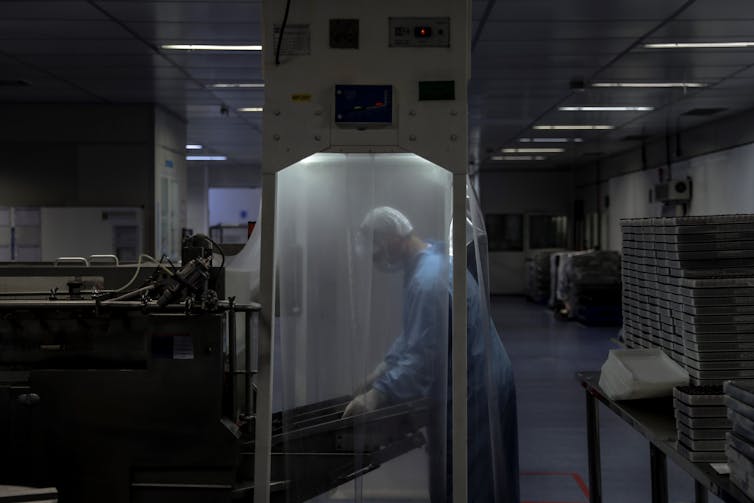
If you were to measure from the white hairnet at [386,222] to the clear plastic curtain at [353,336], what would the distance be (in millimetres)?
18

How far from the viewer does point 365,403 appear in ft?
7.56

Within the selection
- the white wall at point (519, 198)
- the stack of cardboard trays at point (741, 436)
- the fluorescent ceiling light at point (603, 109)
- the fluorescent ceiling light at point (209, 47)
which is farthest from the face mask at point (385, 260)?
the white wall at point (519, 198)

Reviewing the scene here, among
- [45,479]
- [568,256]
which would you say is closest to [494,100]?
[568,256]

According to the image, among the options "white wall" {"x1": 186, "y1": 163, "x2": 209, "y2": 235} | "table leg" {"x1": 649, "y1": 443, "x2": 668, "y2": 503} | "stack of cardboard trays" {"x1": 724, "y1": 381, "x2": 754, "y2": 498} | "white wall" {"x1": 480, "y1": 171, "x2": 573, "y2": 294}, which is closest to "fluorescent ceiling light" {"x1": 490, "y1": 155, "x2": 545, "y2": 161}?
"white wall" {"x1": 480, "y1": 171, "x2": 573, "y2": 294}

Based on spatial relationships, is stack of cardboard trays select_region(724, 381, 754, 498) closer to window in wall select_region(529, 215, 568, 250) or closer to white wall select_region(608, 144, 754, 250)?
white wall select_region(608, 144, 754, 250)

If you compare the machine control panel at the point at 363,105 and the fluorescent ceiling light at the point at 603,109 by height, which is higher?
the fluorescent ceiling light at the point at 603,109

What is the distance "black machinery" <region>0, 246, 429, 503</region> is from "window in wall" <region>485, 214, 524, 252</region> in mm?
14872

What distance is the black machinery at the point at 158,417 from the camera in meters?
2.25

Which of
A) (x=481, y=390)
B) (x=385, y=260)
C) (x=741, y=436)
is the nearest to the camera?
(x=741, y=436)

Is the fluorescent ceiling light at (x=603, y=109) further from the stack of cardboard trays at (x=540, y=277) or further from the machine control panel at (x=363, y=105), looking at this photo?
the machine control panel at (x=363, y=105)

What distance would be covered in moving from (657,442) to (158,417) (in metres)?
1.44

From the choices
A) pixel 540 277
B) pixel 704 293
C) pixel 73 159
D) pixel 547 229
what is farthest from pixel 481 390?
pixel 547 229

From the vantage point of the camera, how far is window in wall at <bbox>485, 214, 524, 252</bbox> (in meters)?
17.0

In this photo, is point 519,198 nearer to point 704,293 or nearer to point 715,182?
point 715,182
